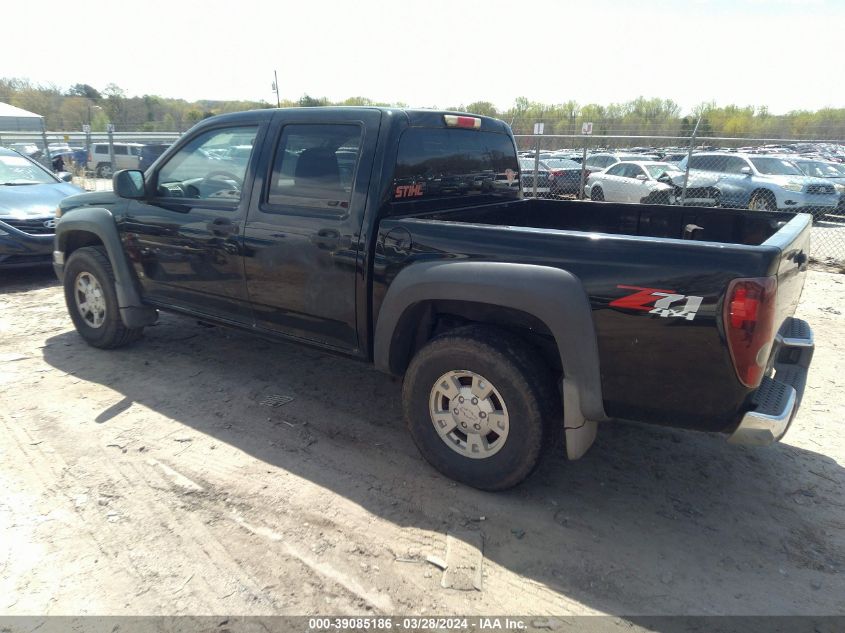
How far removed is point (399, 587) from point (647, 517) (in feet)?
4.39

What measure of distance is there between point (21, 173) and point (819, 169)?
16.7 metres

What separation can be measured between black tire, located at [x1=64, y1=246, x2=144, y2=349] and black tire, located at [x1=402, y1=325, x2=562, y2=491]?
2.96 m

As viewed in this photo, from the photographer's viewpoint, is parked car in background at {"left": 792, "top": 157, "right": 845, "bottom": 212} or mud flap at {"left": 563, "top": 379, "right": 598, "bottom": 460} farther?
parked car in background at {"left": 792, "top": 157, "right": 845, "bottom": 212}

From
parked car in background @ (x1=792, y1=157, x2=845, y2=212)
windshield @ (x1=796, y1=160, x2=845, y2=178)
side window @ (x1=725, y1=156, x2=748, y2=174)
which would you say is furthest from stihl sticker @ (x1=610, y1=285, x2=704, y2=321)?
windshield @ (x1=796, y1=160, x2=845, y2=178)

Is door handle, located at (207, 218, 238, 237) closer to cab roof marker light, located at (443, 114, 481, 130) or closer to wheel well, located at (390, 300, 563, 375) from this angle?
wheel well, located at (390, 300, 563, 375)

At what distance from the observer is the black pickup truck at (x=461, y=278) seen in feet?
8.04

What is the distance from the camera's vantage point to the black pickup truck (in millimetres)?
2451

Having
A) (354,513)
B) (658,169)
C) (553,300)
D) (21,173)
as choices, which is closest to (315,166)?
(553,300)

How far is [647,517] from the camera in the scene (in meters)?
2.95

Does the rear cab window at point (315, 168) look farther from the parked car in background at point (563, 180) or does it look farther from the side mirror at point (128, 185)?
the parked car in background at point (563, 180)

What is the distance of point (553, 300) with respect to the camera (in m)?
2.62

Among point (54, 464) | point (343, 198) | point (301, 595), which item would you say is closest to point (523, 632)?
point (301, 595)

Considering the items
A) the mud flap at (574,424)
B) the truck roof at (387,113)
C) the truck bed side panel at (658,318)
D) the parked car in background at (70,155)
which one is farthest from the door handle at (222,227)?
the parked car in background at (70,155)

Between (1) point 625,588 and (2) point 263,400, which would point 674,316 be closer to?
(1) point 625,588
